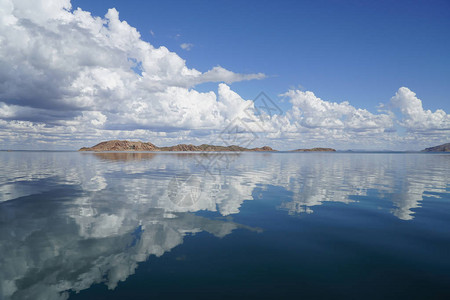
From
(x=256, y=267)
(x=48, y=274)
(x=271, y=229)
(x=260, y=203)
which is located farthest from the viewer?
(x=260, y=203)

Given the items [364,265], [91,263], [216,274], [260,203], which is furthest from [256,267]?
[260,203]

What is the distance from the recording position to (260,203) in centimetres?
2047

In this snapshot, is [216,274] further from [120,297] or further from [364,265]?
[364,265]

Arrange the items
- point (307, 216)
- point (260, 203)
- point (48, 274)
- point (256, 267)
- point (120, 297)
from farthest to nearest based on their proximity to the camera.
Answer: point (260, 203) < point (307, 216) < point (256, 267) < point (48, 274) < point (120, 297)

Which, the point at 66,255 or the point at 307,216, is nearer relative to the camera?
the point at 66,255

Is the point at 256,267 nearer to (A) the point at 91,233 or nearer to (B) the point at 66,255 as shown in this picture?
(B) the point at 66,255

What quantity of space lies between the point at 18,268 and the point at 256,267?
8.99 m

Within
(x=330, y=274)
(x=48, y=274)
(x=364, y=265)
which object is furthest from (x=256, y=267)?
(x=48, y=274)

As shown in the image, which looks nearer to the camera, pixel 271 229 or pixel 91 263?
pixel 91 263

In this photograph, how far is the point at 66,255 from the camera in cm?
1042

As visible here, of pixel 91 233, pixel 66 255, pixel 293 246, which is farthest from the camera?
pixel 91 233

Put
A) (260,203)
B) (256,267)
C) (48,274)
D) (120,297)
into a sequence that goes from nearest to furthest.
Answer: (120,297), (48,274), (256,267), (260,203)

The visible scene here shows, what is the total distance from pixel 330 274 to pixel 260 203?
1141 centimetres

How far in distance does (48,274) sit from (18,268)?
1.49 metres
